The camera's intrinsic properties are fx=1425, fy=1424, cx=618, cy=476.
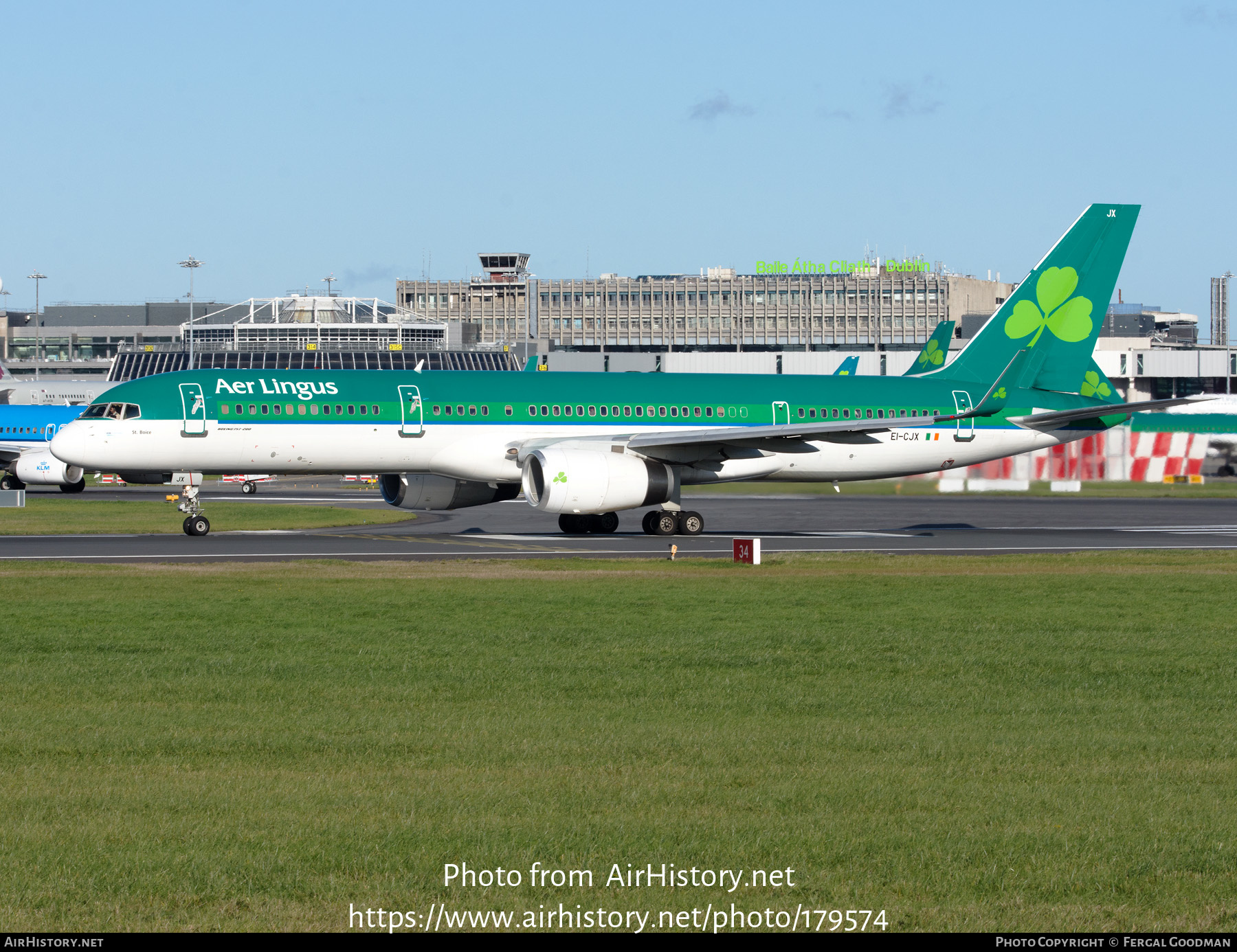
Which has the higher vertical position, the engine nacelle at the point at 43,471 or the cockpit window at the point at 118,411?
the cockpit window at the point at 118,411

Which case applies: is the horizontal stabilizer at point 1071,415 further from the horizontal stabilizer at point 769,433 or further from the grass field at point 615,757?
the grass field at point 615,757

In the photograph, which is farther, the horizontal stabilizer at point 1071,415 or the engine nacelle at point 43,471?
the engine nacelle at point 43,471

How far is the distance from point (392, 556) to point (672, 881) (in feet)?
82.1

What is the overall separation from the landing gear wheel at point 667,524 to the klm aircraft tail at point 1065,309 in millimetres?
10899

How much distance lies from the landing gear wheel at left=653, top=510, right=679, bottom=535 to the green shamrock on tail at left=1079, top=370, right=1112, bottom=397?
13.7 metres

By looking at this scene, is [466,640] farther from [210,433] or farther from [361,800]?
[210,433]

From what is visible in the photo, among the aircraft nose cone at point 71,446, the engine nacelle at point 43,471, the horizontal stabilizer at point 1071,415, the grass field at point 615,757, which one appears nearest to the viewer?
the grass field at point 615,757

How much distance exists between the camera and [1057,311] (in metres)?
43.7

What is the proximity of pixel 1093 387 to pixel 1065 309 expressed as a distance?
2.53m

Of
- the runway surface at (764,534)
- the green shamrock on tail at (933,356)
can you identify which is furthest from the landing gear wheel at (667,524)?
the green shamrock on tail at (933,356)

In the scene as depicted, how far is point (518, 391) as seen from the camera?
38.7m

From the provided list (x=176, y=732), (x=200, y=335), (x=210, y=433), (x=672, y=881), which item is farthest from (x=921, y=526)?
(x=200, y=335)

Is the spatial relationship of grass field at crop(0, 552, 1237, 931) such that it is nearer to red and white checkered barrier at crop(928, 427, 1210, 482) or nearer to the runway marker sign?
the runway marker sign

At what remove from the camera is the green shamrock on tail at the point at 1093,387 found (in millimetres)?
43375
